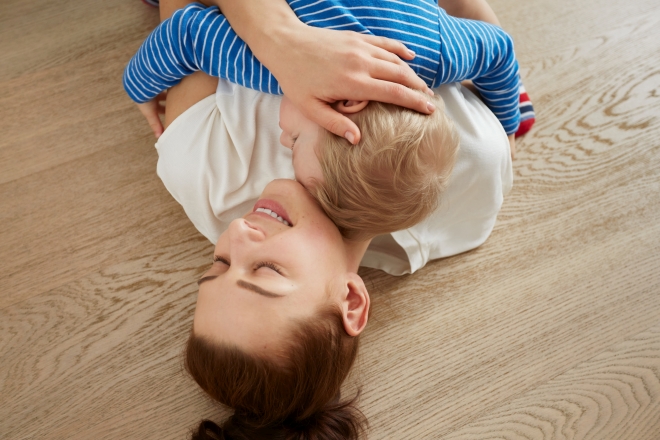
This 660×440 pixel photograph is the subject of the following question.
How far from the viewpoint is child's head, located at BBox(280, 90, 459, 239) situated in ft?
2.06

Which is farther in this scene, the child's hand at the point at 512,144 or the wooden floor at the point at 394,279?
the child's hand at the point at 512,144

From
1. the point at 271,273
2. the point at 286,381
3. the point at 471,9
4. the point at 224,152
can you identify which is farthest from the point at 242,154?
the point at 471,9

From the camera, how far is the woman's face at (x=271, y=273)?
0.58 metres

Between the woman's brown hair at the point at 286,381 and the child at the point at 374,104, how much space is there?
0.55 ft

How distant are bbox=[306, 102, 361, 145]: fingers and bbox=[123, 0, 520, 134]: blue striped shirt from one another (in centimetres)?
11

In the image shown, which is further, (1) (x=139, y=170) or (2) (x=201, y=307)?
(1) (x=139, y=170)

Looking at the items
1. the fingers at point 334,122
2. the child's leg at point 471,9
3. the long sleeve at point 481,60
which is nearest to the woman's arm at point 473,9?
the child's leg at point 471,9

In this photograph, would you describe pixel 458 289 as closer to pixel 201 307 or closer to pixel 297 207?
pixel 297 207

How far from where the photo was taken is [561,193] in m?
0.96

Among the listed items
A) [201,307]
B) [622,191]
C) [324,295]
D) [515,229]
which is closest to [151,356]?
[201,307]

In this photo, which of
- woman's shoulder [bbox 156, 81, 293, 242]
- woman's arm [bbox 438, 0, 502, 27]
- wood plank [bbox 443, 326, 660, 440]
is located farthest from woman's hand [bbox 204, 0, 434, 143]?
wood plank [bbox 443, 326, 660, 440]

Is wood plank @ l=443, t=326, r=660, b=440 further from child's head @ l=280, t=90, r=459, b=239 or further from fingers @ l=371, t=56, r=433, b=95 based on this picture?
fingers @ l=371, t=56, r=433, b=95

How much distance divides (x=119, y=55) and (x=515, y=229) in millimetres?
908

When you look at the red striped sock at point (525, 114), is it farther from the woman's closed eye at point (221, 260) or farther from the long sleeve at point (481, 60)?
the woman's closed eye at point (221, 260)
